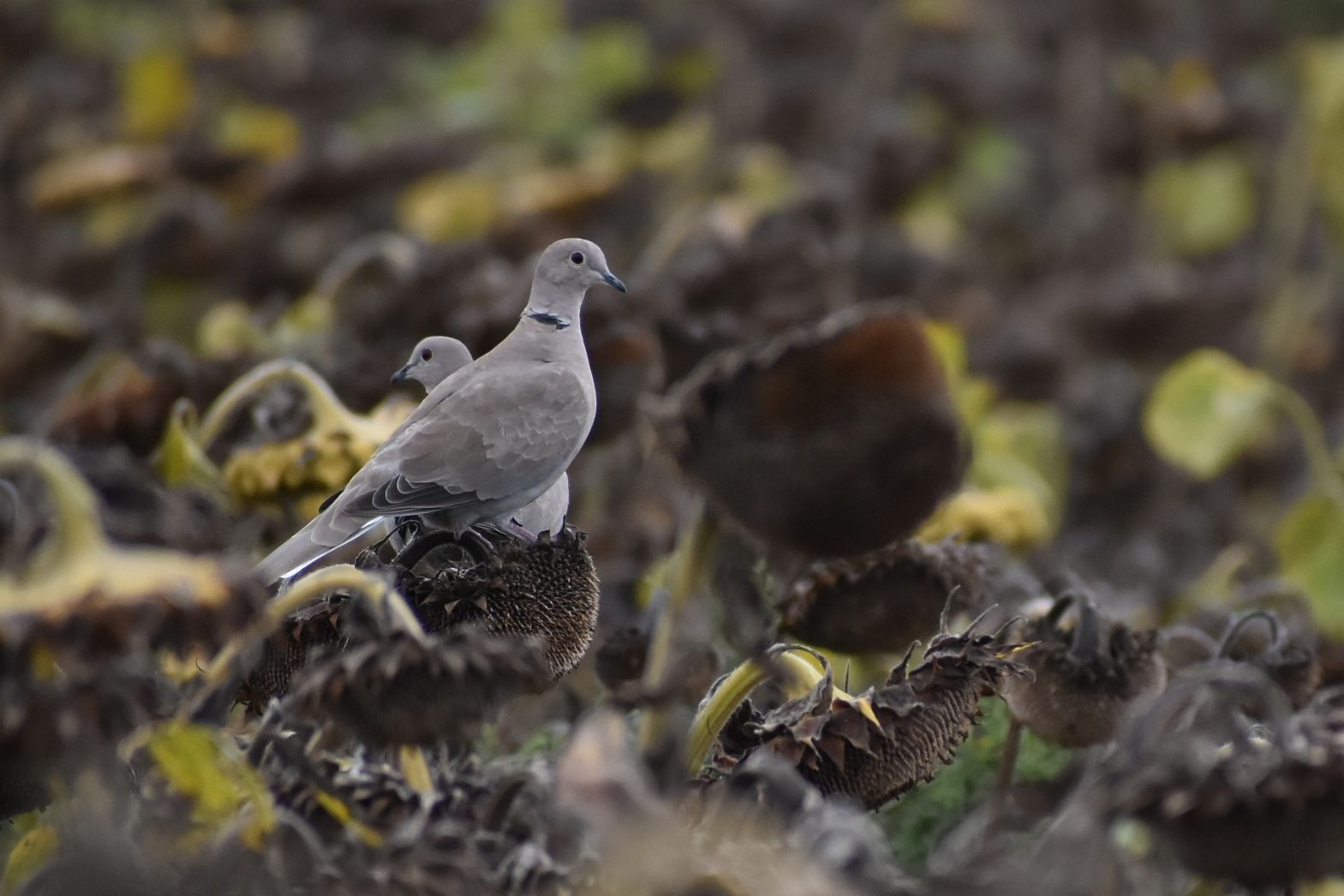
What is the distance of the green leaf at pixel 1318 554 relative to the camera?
1.97 meters

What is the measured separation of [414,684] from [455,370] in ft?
1.40

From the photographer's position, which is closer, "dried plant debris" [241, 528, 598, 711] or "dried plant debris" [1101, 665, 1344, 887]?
"dried plant debris" [1101, 665, 1344, 887]

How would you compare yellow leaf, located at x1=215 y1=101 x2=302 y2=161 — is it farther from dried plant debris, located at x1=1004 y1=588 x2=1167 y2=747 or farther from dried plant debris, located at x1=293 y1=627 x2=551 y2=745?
dried plant debris, located at x1=293 y1=627 x2=551 y2=745

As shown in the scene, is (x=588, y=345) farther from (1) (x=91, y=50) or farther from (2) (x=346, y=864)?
(1) (x=91, y=50)

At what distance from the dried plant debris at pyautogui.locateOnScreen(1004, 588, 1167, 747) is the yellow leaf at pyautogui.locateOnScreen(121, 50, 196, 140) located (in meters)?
3.91

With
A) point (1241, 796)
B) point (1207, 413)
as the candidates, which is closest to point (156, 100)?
point (1207, 413)

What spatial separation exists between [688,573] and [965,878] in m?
0.23

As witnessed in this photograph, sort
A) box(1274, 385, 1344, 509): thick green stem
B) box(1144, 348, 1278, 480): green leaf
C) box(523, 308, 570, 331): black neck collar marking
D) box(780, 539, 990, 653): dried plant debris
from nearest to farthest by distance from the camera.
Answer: box(523, 308, 570, 331): black neck collar marking < box(780, 539, 990, 653): dried plant debris < box(1274, 385, 1344, 509): thick green stem < box(1144, 348, 1278, 480): green leaf

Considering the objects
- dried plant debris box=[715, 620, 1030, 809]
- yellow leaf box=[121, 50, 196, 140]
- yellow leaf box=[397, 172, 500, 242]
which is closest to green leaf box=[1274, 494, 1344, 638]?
dried plant debris box=[715, 620, 1030, 809]

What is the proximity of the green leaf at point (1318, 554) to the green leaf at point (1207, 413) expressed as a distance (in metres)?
0.12

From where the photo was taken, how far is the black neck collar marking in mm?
1196

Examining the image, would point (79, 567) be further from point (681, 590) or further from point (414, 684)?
point (681, 590)

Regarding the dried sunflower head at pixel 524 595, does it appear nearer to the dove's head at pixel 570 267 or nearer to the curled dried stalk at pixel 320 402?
the dove's head at pixel 570 267

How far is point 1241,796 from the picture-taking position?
0.86 metres
